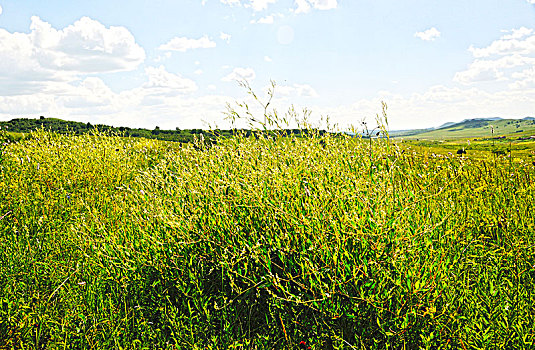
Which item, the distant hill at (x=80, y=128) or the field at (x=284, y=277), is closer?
the field at (x=284, y=277)

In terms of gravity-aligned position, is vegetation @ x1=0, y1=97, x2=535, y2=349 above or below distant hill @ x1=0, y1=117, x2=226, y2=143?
below

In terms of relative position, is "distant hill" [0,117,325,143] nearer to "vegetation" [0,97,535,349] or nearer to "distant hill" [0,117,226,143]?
"distant hill" [0,117,226,143]

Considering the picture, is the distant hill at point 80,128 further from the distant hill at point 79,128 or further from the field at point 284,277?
the field at point 284,277

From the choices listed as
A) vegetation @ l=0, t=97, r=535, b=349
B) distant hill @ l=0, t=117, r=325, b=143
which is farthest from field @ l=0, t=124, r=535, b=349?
distant hill @ l=0, t=117, r=325, b=143

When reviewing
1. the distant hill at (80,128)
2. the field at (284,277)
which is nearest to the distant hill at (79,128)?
the distant hill at (80,128)

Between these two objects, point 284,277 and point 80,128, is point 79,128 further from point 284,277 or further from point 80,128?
point 284,277

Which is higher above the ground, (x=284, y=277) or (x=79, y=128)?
(x=79, y=128)

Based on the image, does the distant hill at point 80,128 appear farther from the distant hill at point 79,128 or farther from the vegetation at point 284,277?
the vegetation at point 284,277

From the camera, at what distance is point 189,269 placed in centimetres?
307

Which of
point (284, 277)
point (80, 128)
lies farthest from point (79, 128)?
point (284, 277)

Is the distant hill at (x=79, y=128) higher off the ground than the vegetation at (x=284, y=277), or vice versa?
the distant hill at (x=79, y=128)

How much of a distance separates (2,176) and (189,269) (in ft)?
15.9

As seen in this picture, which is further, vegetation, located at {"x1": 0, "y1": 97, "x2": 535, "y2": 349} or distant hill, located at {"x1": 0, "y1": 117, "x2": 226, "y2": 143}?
distant hill, located at {"x1": 0, "y1": 117, "x2": 226, "y2": 143}

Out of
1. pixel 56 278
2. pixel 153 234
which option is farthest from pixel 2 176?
pixel 153 234
